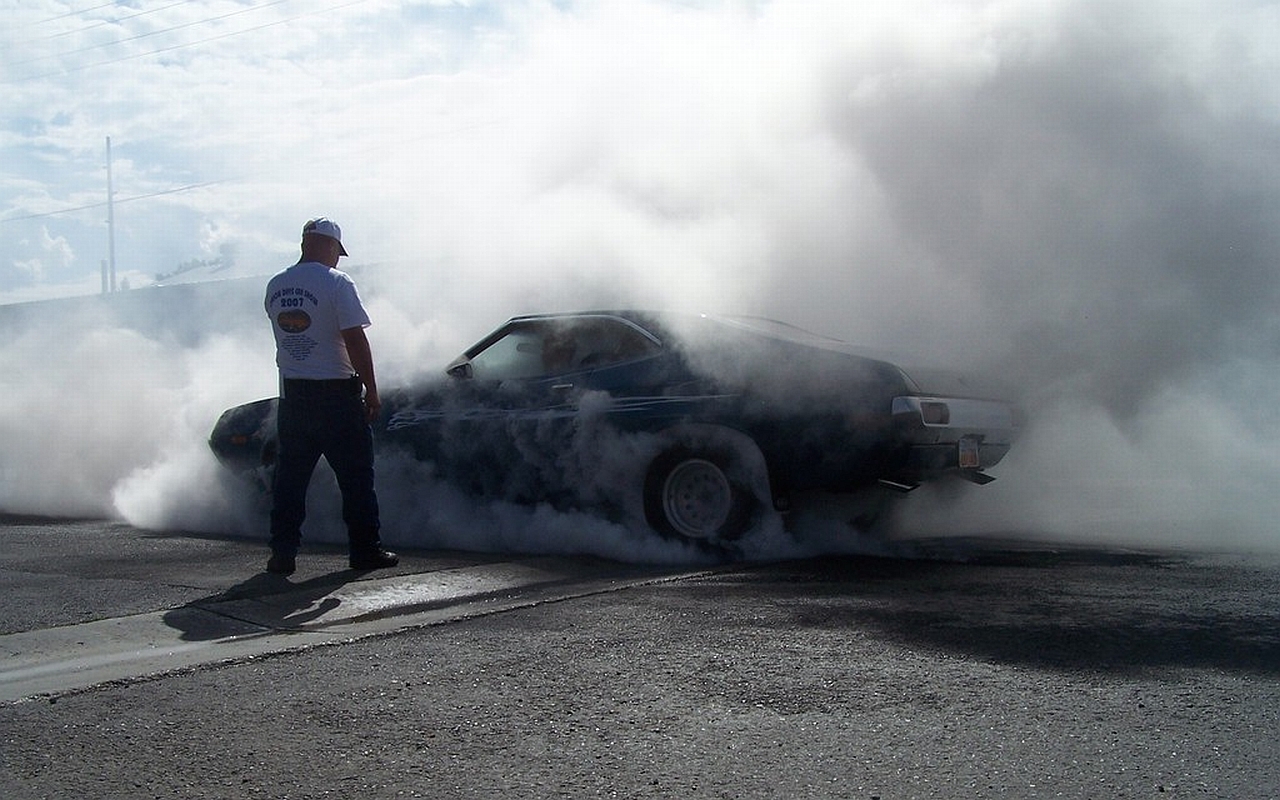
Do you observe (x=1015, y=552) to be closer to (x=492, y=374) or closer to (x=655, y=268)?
(x=492, y=374)

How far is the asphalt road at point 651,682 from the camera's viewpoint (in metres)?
3.16

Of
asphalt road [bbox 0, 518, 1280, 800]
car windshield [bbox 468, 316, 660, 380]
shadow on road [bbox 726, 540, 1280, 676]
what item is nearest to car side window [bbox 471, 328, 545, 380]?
car windshield [bbox 468, 316, 660, 380]

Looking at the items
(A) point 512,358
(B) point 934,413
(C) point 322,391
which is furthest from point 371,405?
(B) point 934,413

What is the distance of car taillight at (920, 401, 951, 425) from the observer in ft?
20.9

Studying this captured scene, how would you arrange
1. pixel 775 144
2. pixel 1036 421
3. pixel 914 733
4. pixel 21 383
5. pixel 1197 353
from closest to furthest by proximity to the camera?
pixel 914 733, pixel 1036 421, pixel 1197 353, pixel 775 144, pixel 21 383

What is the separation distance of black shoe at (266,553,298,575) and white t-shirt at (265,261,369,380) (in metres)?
0.87

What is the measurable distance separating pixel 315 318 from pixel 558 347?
1538 millimetres

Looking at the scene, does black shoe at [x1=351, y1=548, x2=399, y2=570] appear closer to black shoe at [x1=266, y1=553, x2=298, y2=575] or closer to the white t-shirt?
black shoe at [x1=266, y1=553, x2=298, y2=575]

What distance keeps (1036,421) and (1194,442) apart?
9.98 feet

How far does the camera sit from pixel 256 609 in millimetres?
5301

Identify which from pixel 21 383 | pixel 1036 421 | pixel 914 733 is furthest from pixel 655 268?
pixel 21 383

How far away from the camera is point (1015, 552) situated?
269 inches

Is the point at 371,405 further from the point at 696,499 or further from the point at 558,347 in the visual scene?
the point at 696,499

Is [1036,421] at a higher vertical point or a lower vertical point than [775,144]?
lower
